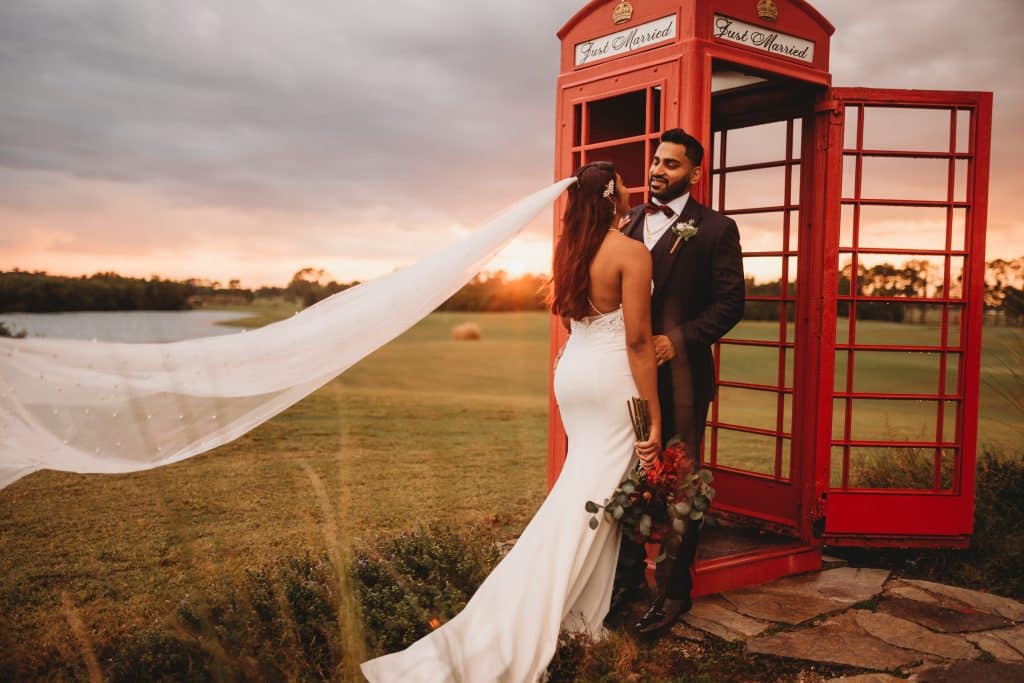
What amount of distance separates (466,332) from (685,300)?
24.9m

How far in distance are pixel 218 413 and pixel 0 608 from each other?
2331 millimetres

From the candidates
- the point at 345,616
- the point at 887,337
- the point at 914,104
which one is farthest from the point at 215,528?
the point at 887,337

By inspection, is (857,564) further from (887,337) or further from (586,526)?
(887,337)

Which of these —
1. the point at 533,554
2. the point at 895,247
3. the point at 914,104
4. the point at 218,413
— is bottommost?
the point at 533,554

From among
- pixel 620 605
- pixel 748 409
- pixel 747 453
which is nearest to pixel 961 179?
pixel 620 605

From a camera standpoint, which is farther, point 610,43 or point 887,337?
point 887,337

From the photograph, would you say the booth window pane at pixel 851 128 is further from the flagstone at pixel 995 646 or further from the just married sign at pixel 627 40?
the flagstone at pixel 995 646

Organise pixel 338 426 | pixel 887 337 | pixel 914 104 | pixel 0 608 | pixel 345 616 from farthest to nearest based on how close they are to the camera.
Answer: pixel 887 337 → pixel 338 426 → pixel 914 104 → pixel 0 608 → pixel 345 616

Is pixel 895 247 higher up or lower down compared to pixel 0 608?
higher up

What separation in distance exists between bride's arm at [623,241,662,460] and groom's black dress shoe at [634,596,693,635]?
944mm

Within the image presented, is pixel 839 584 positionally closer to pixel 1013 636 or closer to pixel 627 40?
pixel 1013 636

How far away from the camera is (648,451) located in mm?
3441

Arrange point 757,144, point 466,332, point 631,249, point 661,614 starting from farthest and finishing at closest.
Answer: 1. point 466,332
2. point 757,144
3. point 661,614
4. point 631,249

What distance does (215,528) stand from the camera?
5922mm
